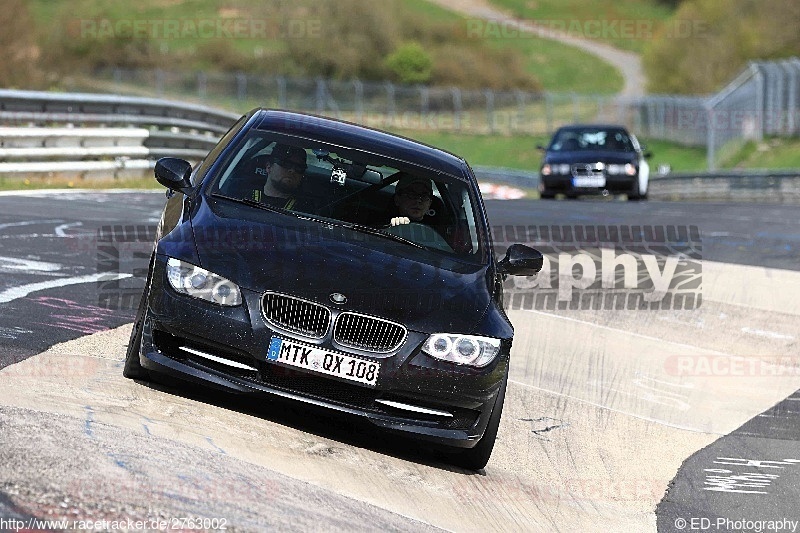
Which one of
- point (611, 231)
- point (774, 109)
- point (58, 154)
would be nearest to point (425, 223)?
point (611, 231)

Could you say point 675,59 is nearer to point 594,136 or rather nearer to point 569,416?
point 594,136

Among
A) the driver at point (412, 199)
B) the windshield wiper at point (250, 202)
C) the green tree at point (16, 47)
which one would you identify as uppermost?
the windshield wiper at point (250, 202)

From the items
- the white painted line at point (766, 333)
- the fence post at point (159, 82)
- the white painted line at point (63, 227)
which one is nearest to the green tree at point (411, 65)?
the fence post at point (159, 82)

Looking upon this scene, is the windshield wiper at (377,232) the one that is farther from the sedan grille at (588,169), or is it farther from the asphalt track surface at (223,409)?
the sedan grille at (588,169)

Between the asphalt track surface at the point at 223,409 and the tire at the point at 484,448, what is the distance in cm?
10

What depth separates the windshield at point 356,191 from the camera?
7203 millimetres

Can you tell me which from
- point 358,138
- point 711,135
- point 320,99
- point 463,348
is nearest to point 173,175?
point 358,138

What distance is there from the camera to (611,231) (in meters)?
17.5

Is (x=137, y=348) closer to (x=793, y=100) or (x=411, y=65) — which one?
(x=793, y=100)

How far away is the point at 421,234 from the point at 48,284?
139 inches

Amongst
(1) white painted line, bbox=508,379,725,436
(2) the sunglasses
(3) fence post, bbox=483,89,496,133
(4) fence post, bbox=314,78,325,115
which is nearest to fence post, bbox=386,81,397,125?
(4) fence post, bbox=314,78,325,115

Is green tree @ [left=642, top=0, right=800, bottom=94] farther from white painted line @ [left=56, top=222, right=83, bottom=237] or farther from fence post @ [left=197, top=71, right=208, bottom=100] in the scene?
white painted line @ [left=56, top=222, right=83, bottom=237]

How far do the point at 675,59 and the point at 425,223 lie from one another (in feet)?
249

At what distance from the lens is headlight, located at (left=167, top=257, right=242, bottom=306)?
620 cm
